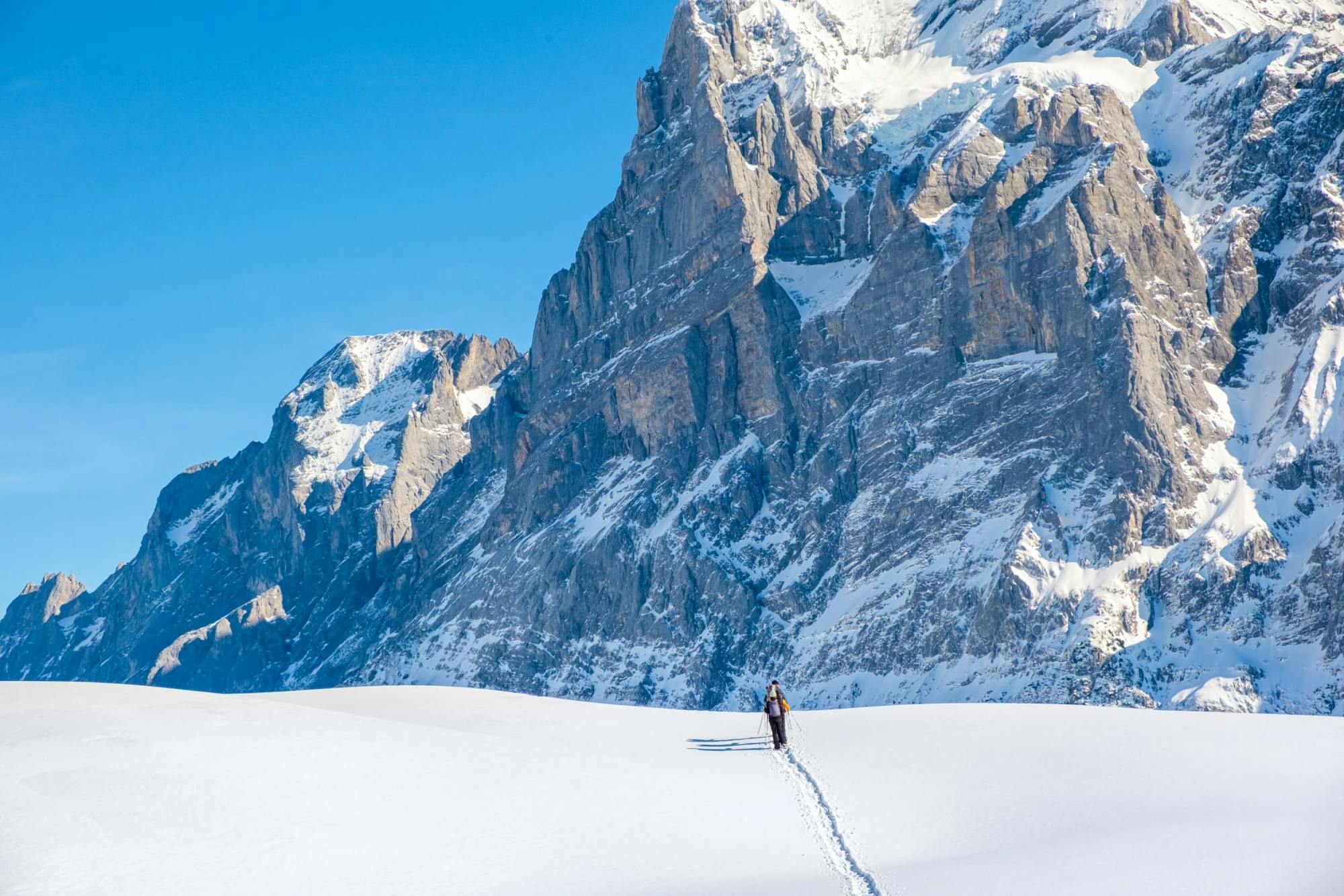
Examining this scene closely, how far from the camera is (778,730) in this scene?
125 ft

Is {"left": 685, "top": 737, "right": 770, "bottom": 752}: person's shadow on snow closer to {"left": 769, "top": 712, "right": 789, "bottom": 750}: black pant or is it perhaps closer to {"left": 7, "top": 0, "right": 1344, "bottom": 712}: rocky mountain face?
{"left": 769, "top": 712, "right": 789, "bottom": 750}: black pant

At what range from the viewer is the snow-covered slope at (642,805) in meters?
25.9

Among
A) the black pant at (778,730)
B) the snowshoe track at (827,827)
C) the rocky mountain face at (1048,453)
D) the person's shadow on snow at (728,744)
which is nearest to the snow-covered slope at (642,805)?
the snowshoe track at (827,827)

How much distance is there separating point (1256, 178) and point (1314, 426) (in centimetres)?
3935

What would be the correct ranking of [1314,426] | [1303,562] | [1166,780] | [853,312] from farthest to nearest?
[853,312], [1314,426], [1303,562], [1166,780]

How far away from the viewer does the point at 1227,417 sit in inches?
6412

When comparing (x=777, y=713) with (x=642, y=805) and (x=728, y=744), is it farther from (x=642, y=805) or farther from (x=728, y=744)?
(x=642, y=805)

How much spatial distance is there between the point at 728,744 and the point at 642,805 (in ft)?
26.0

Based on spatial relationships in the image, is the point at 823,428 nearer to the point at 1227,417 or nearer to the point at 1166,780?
the point at 1227,417

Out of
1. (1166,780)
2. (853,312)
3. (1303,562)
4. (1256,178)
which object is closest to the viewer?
(1166,780)

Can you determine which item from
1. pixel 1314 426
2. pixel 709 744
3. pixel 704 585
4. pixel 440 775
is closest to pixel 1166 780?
pixel 709 744

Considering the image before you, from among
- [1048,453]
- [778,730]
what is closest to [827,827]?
[778,730]

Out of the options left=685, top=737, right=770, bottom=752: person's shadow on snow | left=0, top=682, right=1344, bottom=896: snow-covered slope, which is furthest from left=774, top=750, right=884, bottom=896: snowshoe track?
left=685, top=737, right=770, bottom=752: person's shadow on snow

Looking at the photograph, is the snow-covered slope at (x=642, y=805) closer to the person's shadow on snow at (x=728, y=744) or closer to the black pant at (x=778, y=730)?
the person's shadow on snow at (x=728, y=744)
